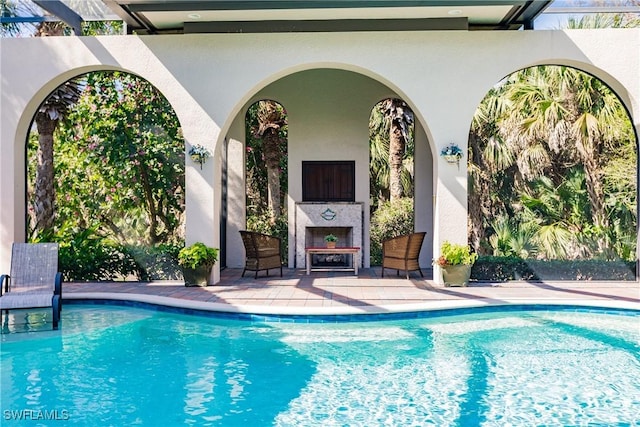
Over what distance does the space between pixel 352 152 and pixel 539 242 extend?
4.65 m

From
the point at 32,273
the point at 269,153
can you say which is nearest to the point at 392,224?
the point at 269,153

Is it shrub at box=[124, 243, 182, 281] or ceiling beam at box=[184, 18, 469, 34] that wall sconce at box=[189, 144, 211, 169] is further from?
ceiling beam at box=[184, 18, 469, 34]

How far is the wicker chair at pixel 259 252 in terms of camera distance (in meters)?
10.8

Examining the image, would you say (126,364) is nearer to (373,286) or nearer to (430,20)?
(373,286)

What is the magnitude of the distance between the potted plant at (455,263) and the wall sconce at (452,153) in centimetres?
151

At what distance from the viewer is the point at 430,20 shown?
9859 millimetres

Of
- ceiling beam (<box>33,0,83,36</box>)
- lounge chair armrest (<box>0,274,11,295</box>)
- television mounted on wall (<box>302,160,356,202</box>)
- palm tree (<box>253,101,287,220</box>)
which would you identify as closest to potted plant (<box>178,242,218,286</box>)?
lounge chair armrest (<box>0,274,11,295</box>)

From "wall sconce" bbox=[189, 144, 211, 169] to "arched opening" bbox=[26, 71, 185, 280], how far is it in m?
2.92

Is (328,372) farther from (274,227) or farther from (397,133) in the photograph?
(397,133)

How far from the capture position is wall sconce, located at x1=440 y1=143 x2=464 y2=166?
31.4 feet

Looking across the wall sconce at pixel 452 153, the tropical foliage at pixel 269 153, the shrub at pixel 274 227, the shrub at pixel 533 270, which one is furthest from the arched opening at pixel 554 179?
the tropical foliage at pixel 269 153

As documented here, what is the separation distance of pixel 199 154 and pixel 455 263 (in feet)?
16.5

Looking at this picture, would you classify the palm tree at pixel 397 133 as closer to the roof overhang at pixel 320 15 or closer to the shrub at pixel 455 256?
the roof overhang at pixel 320 15

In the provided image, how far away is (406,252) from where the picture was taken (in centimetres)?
1050
